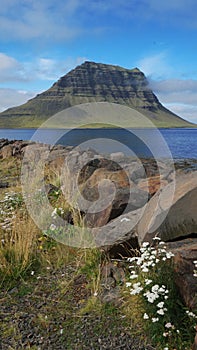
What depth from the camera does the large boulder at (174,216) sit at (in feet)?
17.2

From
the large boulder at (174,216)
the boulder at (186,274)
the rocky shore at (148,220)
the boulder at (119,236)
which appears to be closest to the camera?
the boulder at (186,274)

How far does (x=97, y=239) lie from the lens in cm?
616

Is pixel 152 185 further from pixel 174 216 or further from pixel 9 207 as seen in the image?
pixel 9 207

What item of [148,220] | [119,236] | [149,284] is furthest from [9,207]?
[149,284]

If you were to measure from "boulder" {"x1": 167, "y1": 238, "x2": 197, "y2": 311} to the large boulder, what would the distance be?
1.95ft

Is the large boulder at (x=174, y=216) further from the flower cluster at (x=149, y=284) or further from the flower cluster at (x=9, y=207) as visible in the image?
the flower cluster at (x=9, y=207)

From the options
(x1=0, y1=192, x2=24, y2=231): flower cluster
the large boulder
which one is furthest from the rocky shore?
(x1=0, y1=192, x2=24, y2=231): flower cluster

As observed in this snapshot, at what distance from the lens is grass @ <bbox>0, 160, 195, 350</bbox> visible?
14.1ft

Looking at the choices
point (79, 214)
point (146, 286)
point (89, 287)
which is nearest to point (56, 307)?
point (89, 287)

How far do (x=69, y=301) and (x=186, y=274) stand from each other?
1.84 m

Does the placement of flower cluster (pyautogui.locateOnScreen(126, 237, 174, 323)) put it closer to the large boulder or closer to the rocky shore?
the rocky shore

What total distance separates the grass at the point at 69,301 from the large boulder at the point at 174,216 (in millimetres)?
585

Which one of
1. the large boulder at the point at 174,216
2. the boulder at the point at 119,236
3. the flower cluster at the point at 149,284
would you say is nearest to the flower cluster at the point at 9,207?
the boulder at the point at 119,236

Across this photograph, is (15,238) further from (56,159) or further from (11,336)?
(56,159)
